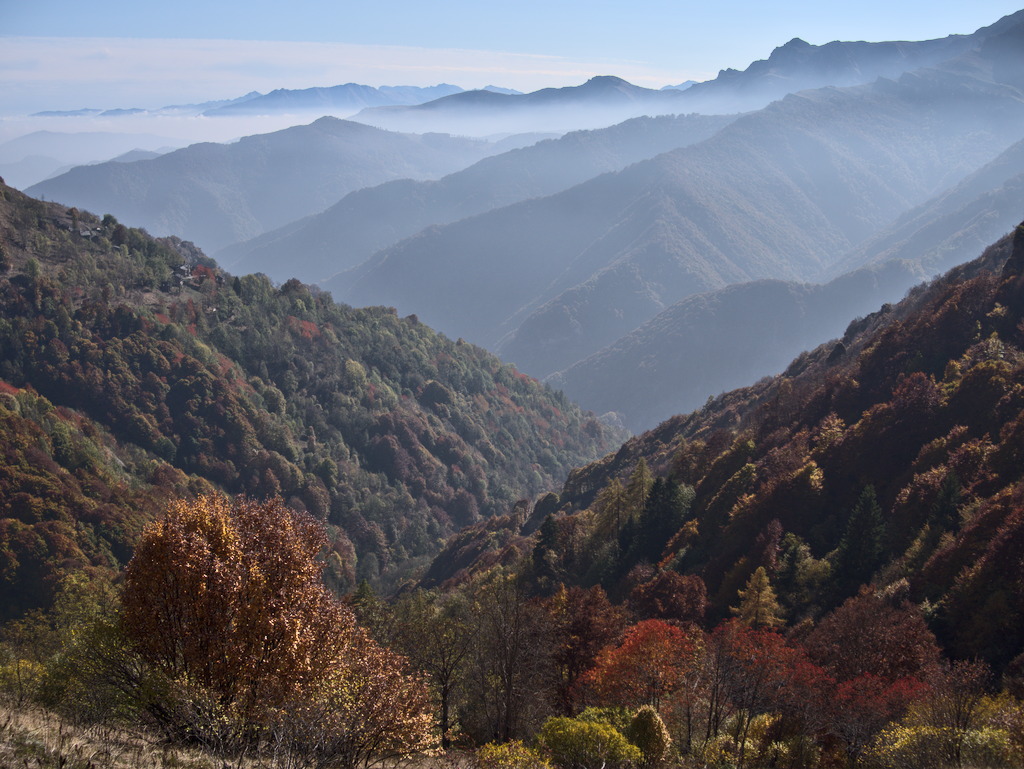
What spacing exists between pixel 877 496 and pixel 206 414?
102m

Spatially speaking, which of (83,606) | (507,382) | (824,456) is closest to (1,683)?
(83,606)

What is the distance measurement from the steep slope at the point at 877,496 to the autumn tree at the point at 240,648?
21670 millimetres

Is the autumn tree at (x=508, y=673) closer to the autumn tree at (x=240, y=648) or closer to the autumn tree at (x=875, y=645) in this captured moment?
the autumn tree at (x=240, y=648)

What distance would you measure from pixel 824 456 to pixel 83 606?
45.2m

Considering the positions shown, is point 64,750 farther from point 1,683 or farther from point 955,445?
point 955,445

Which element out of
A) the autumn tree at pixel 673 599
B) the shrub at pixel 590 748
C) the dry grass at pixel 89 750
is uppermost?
the dry grass at pixel 89 750

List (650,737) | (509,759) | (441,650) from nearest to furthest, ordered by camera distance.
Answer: (509,759) < (650,737) < (441,650)

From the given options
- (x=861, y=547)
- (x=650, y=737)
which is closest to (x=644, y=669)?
(x=650, y=737)

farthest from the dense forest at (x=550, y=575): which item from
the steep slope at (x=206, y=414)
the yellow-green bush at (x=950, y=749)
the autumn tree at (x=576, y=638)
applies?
the steep slope at (x=206, y=414)

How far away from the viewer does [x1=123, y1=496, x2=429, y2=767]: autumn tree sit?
1820 centimetres

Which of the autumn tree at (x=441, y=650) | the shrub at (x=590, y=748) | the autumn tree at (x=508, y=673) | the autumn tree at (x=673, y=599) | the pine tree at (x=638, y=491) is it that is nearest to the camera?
the shrub at (x=590, y=748)

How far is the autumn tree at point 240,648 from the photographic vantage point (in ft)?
59.7

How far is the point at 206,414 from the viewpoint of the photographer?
4727 inches

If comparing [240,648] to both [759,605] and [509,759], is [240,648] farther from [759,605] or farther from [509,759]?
[759,605]
